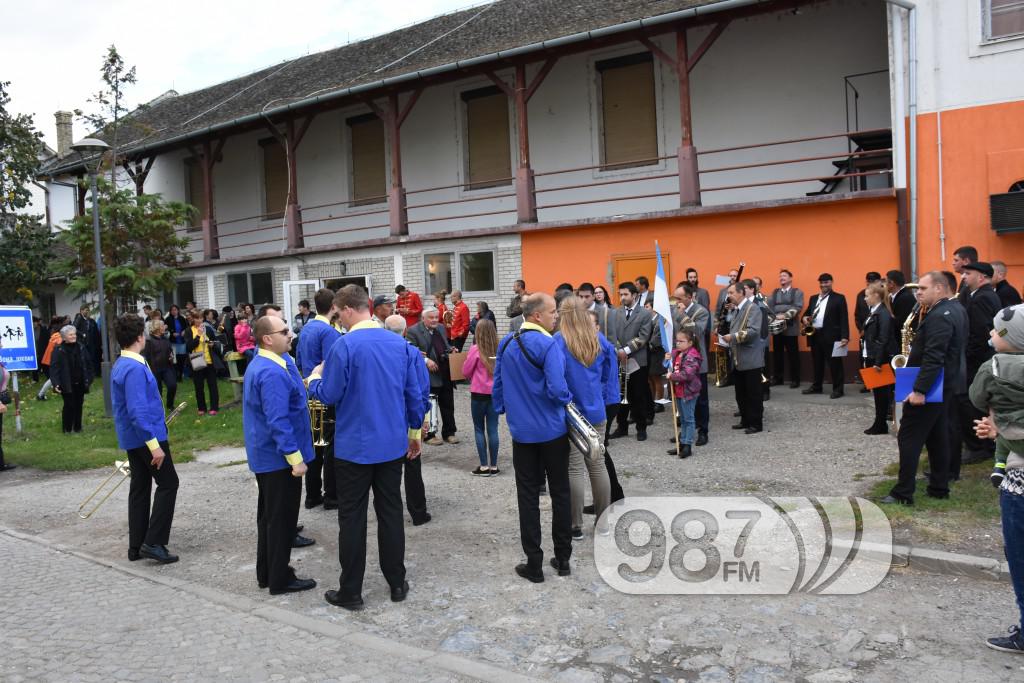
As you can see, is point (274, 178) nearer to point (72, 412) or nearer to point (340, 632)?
point (72, 412)

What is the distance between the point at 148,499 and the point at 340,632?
8.11ft

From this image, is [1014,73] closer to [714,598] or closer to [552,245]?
[552,245]

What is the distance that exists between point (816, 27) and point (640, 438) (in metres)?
9.06

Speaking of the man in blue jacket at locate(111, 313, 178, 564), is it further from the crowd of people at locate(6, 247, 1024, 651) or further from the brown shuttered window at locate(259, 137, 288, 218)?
the brown shuttered window at locate(259, 137, 288, 218)

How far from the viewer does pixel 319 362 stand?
23.3 feet

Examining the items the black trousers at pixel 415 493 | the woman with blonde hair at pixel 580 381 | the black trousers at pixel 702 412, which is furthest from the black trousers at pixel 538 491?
the black trousers at pixel 702 412

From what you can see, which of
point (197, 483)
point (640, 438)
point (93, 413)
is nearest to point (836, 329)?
point (640, 438)

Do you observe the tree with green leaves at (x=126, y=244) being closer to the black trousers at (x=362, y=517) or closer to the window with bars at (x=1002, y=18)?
the black trousers at (x=362, y=517)

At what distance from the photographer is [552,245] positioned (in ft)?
51.4

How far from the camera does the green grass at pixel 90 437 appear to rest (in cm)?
1074

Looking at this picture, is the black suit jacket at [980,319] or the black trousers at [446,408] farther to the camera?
the black trousers at [446,408]

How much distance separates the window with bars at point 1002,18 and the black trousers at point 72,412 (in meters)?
14.8

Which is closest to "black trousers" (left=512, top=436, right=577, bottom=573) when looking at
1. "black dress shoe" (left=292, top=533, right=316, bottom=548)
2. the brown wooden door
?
"black dress shoe" (left=292, top=533, right=316, bottom=548)

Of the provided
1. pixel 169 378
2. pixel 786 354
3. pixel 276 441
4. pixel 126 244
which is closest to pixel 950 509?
pixel 276 441
